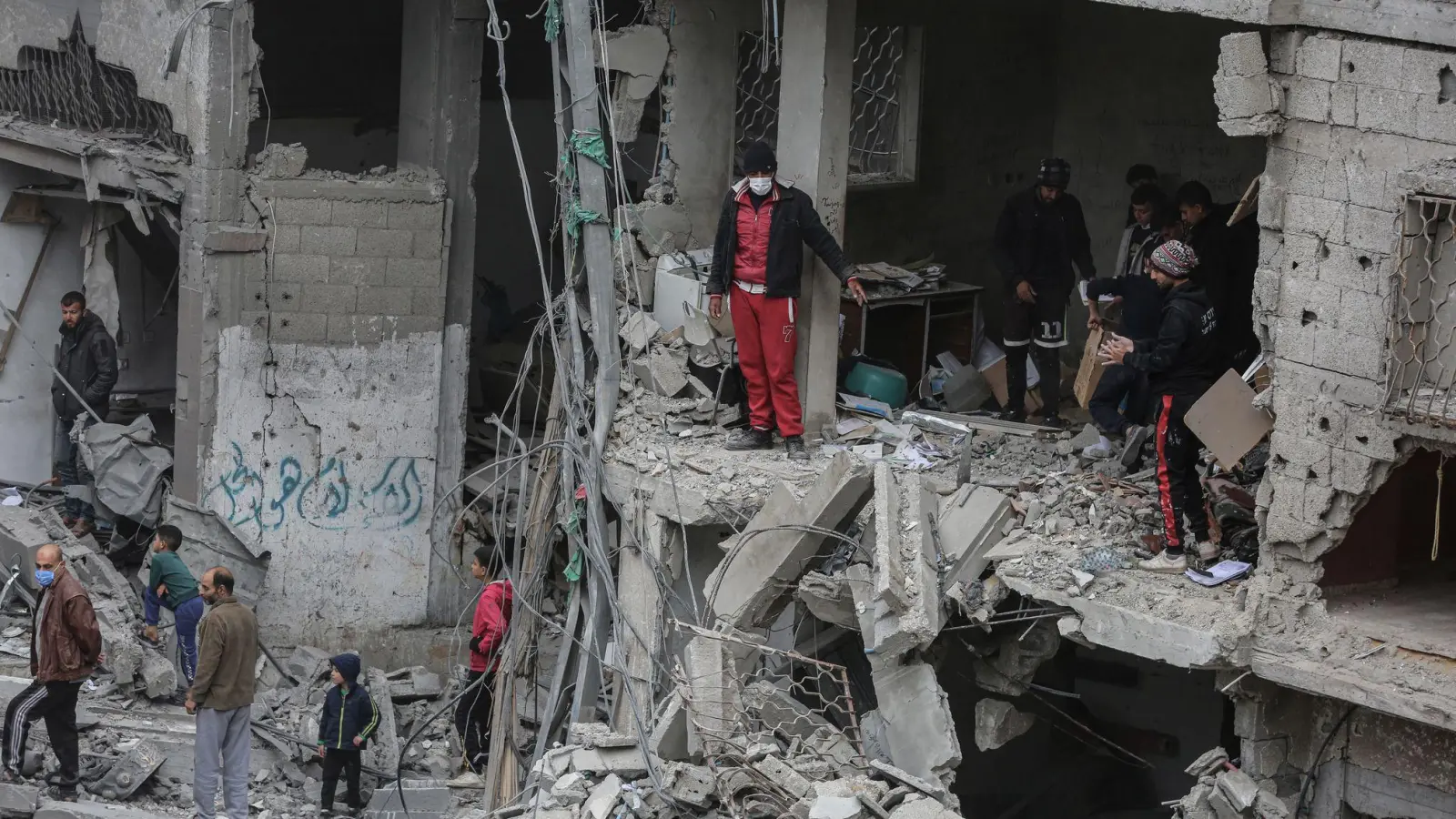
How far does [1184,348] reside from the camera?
909 centimetres

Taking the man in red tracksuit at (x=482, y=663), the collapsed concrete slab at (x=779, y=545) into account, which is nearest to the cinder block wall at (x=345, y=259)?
the man in red tracksuit at (x=482, y=663)

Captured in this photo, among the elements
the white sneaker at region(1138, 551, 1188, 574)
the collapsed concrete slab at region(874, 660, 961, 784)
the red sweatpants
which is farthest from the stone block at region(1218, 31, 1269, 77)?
the collapsed concrete slab at region(874, 660, 961, 784)

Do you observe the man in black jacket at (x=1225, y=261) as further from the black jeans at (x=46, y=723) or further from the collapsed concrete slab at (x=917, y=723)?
the black jeans at (x=46, y=723)

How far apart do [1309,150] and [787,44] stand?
11.1ft

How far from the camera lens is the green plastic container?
11797 mm

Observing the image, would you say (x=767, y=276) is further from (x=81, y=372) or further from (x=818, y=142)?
(x=81, y=372)

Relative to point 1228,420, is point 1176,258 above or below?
above

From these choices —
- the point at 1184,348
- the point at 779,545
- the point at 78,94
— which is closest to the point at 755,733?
the point at 779,545

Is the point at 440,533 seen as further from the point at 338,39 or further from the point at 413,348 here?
the point at 338,39

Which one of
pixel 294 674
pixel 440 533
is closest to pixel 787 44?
pixel 440 533

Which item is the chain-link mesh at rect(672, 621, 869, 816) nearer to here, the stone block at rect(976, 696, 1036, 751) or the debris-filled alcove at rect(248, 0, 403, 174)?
the stone block at rect(976, 696, 1036, 751)

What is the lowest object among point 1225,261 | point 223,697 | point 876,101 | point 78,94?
point 223,697

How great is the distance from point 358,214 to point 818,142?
403 cm

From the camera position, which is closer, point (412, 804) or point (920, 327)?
point (412, 804)
